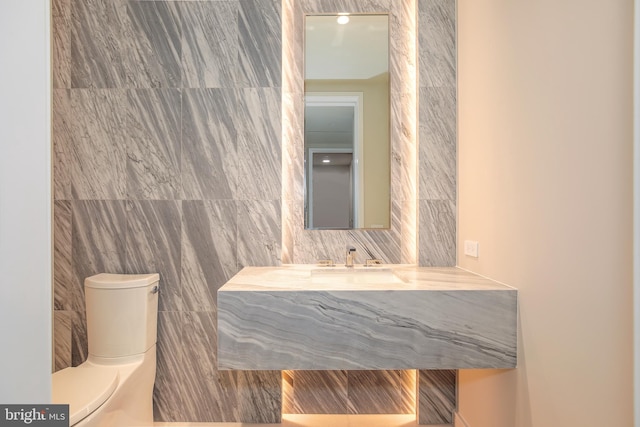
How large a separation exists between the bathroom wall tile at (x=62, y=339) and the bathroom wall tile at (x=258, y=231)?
1.01m

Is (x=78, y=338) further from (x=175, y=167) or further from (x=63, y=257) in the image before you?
(x=175, y=167)

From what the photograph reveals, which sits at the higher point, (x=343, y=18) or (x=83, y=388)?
(x=343, y=18)

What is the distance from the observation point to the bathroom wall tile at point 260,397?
1.99m

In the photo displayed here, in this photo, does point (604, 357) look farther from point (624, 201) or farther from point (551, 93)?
point (551, 93)

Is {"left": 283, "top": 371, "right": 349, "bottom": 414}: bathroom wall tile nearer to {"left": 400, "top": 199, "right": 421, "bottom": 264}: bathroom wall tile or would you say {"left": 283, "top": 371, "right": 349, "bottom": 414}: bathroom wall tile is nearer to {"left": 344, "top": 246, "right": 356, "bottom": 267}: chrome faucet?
{"left": 344, "top": 246, "right": 356, "bottom": 267}: chrome faucet

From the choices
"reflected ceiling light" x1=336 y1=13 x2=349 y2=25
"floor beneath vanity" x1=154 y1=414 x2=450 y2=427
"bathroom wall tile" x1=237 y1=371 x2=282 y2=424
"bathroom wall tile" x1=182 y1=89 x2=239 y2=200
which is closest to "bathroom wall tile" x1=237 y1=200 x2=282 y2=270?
"bathroom wall tile" x1=182 y1=89 x2=239 y2=200

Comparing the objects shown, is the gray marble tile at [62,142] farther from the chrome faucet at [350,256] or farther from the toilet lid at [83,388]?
the chrome faucet at [350,256]

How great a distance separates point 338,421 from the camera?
1990 mm

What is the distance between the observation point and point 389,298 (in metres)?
1.41

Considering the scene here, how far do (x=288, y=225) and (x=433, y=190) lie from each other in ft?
2.80

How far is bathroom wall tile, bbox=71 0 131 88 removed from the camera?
77.9 inches

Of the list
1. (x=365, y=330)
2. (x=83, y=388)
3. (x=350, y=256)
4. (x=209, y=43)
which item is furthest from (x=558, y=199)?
(x=83, y=388)

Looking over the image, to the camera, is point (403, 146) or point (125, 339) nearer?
point (125, 339)

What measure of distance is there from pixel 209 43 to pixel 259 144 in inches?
24.7
